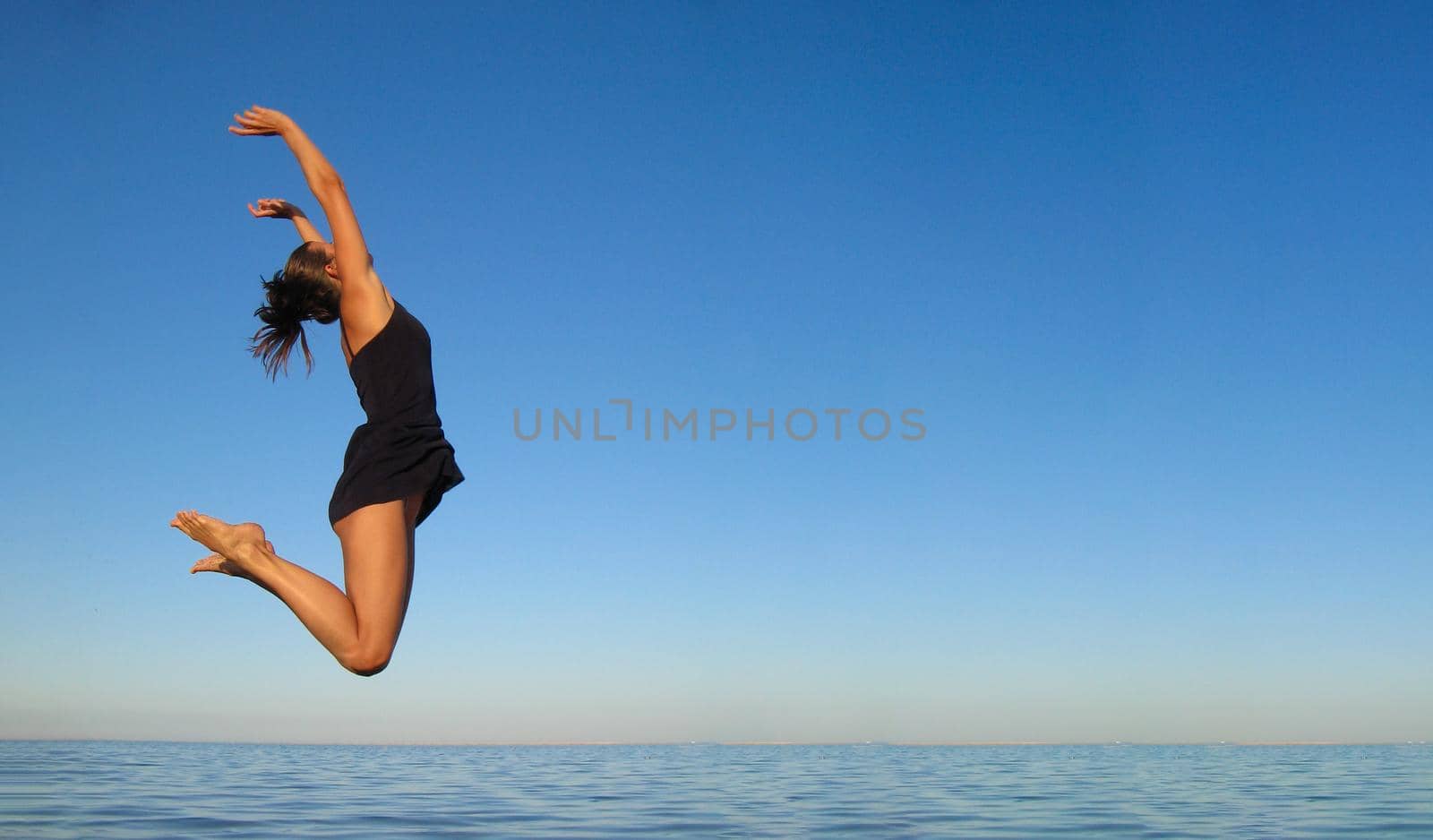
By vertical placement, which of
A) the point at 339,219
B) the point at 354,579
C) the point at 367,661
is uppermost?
the point at 339,219

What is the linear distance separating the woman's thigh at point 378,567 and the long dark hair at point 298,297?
787 mm

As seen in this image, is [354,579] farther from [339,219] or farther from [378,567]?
[339,219]

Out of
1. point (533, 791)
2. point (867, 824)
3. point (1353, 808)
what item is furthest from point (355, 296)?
point (1353, 808)

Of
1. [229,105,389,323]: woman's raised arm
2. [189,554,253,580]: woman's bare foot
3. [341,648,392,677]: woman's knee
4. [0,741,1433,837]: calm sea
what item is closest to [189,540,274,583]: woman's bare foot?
[189,554,253,580]: woman's bare foot

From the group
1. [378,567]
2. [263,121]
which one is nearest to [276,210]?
[263,121]

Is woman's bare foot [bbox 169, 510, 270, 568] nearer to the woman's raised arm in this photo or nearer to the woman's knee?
the woman's knee

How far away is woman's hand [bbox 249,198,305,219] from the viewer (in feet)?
14.3

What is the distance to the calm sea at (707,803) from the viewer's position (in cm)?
819

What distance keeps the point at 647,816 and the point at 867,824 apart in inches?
69.7

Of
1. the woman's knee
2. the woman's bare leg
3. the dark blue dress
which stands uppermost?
the dark blue dress

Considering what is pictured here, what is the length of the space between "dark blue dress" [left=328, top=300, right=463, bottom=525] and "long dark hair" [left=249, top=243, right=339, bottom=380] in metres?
0.25

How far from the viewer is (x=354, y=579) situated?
3.70 m

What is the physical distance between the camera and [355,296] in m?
3.91

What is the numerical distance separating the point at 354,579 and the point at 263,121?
5.25 ft
